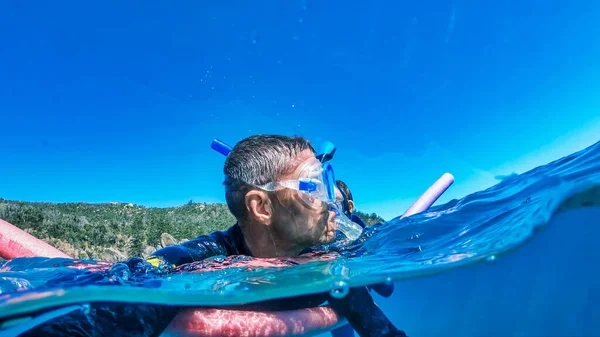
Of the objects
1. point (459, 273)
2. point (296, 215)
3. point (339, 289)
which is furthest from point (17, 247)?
point (459, 273)

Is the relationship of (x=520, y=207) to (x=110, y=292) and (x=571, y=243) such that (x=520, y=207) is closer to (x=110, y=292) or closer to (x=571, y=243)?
(x=571, y=243)

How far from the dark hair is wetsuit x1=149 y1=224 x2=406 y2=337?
49cm

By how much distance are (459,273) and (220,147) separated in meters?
4.85

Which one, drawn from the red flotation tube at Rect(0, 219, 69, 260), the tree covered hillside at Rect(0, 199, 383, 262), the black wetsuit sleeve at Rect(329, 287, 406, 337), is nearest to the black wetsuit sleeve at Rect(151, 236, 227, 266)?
the black wetsuit sleeve at Rect(329, 287, 406, 337)

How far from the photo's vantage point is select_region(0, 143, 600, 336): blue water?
4031mm

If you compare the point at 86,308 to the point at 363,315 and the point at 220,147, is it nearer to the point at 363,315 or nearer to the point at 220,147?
the point at 220,147

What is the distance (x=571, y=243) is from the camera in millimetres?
8766

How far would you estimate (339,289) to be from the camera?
4.49 meters

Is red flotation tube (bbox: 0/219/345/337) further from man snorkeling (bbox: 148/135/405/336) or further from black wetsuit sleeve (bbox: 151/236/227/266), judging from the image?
black wetsuit sleeve (bbox: 151/236/227/266)

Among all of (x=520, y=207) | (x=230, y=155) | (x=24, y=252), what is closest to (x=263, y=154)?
(x=230, y=155)

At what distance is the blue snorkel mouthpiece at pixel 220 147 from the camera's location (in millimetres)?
4832

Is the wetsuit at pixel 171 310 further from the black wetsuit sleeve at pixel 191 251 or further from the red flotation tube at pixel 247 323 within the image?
the red flotation tube at pixel 247 323

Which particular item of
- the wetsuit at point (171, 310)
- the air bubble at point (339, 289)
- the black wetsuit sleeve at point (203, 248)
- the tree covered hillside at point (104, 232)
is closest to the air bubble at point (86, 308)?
the wetsuit at point (171, 310)

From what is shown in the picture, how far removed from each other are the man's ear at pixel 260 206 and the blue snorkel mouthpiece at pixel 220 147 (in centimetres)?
76
